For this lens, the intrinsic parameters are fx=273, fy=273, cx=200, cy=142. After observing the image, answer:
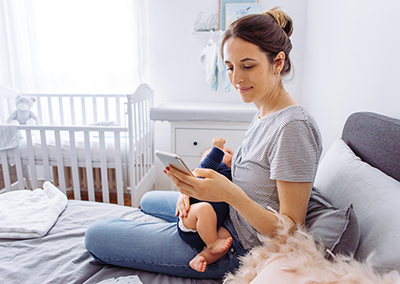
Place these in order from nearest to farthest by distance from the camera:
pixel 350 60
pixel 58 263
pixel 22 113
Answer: pixel 58 263, pixel 350 60, pixel 22 113

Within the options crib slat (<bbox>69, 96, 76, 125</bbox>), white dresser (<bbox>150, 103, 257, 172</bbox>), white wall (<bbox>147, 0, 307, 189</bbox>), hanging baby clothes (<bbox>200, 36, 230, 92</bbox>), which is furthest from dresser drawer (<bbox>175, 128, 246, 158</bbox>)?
crib slat (<bbox>69, 96, 76, 125</bbox>)

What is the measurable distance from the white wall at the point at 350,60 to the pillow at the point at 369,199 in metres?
0.27

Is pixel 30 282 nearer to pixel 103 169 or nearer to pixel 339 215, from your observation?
pixel 339 215

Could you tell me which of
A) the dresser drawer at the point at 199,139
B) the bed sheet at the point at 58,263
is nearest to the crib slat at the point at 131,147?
the dresser drawer at the point at 199,139

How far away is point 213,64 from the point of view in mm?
2309

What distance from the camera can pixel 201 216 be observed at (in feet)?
2.94

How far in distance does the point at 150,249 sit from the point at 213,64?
1.74m

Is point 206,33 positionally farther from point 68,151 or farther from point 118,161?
point 68,151

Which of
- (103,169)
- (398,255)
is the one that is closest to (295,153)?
(398,255)

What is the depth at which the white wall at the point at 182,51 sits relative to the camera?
7.72ft

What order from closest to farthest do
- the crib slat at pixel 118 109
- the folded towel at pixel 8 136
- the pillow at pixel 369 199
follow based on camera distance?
the pillow at pixel 369 199
the folded towel at pixel 8 136
the crib slat at pixel 118 109

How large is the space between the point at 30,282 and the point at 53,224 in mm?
343

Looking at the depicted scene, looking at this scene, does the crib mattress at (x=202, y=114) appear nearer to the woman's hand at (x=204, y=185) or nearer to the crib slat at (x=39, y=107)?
the woman's hand at (x=204, y=185)

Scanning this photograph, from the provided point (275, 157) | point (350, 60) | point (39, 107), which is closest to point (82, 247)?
point (275, 157)
